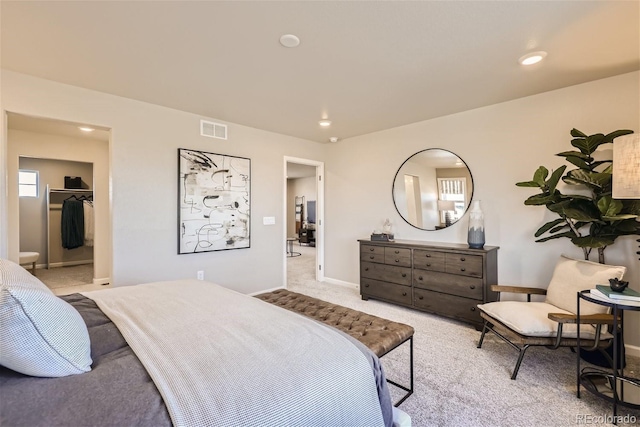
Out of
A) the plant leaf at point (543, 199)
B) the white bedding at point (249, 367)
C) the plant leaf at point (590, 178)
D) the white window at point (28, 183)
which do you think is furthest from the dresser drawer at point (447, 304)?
the white window at point (28, 183)

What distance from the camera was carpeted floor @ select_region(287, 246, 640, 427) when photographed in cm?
179

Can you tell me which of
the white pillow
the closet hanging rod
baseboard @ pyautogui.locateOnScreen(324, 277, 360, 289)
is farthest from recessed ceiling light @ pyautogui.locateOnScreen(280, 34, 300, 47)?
the closet hanging rod

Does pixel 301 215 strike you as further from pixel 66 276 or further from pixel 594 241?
pixel 594 241

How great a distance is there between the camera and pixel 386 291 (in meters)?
3.91

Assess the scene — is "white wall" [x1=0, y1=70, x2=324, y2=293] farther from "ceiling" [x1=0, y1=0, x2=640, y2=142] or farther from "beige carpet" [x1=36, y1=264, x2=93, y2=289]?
"beige carpet" [x1=36, y1=264, x2=93, y2=289]

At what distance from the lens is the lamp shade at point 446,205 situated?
3.75 m

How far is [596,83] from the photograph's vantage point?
2.77m

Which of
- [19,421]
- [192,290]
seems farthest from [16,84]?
[19,421]

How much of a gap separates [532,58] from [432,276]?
233 cm

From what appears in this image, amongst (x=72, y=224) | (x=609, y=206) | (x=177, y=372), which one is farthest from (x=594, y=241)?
(x=72, y=224)

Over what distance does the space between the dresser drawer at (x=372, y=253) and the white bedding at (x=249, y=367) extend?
2533mm

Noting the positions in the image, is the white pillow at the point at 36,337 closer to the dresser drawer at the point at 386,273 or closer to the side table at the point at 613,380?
the side table at the point at 613,380

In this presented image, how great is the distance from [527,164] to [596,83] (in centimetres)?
90

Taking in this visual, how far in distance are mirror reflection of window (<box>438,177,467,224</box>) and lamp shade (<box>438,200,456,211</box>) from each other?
0.03 meters
